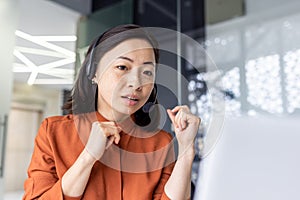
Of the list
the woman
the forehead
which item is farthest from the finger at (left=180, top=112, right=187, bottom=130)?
the forehead

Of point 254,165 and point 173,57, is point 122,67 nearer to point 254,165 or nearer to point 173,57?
point 173,57

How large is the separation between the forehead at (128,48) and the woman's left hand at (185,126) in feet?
0.37

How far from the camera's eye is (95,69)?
0.51 metres

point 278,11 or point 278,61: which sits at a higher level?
point 278,11

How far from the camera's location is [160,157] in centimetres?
50

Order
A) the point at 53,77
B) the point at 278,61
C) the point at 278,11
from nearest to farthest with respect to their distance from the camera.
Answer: the point at 53,77 → the point at 278,61 → the point at 278,11

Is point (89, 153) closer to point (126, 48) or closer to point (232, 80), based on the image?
point (126, 48)

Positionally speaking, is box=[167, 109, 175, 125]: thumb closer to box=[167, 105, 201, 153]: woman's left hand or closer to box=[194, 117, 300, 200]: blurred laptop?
box=[167, 105, 201, 153]: woman's left hand

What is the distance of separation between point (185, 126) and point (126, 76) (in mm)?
125

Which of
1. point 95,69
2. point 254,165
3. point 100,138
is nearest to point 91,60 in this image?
point 95,69

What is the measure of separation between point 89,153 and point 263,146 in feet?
0.85

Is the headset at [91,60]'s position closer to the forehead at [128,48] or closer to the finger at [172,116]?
the forehead at [128,48]

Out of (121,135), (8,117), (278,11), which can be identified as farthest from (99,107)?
(278,11)

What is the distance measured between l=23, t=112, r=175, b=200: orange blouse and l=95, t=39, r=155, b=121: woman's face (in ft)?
0.13
